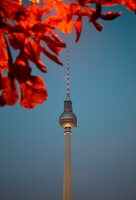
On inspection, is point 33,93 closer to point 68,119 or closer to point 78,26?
point 78,26

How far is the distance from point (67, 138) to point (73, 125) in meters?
4.24

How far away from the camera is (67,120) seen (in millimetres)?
79438

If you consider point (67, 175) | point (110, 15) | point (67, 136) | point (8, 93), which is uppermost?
point (67, 136)

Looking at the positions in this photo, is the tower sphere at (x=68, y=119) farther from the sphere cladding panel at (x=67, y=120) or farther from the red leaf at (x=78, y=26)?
the red leaf at (x=78, y=26)

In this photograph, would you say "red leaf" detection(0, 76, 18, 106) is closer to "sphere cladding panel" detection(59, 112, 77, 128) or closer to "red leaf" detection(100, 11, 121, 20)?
"red leaf" detection(100, 11, 121, 20)

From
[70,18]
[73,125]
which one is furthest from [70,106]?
[70,18]

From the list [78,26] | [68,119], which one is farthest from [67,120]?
[78,26]

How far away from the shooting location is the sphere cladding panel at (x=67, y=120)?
79438 mm

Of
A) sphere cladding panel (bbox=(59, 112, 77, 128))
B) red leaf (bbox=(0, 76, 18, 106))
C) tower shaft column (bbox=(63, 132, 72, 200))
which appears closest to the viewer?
red leaf (bbox=(0, 76, 18, 106))

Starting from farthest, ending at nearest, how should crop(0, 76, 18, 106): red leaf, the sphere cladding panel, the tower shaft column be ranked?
the sphere cladding panel → the tower shaft column → crop(0, 76, 18, 106): red leaf

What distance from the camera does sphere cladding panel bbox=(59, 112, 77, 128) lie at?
79438 millimetres

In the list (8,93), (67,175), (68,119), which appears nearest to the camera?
(8,93)

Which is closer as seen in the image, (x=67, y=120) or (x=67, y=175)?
(x=67, y=175)

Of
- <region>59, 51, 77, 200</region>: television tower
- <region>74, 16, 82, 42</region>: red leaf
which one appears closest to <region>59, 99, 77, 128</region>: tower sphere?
<region>59, 51, 77, 200</region>: television tower
